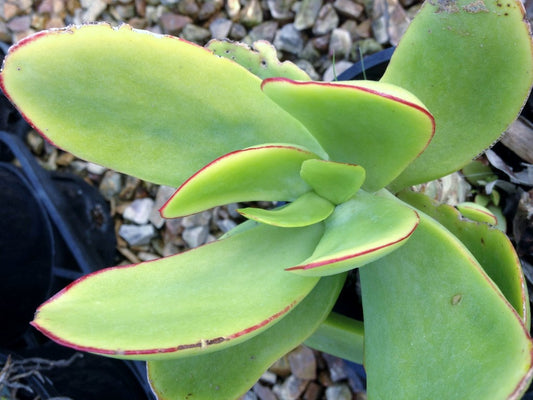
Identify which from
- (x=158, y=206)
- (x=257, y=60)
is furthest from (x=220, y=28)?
(x=257, y=60)

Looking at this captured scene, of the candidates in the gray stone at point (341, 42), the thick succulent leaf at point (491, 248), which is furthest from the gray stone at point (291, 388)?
the gray stone at point (341, 42)

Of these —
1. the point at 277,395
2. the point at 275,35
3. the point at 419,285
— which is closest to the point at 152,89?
the point at 419,285

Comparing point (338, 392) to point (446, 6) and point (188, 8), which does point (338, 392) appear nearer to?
point (446, 6)

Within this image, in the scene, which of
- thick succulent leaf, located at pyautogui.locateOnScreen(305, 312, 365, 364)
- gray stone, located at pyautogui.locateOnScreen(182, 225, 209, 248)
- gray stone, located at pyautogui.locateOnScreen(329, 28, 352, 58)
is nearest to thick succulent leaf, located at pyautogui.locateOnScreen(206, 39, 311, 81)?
thick succulent leaf, located at pyautogui.locateOnScreen(305, 312, 365, 364)

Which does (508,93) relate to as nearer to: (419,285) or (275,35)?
(419,285)

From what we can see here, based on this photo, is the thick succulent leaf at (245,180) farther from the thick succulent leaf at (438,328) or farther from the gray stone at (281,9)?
the gray stone at (281,9)

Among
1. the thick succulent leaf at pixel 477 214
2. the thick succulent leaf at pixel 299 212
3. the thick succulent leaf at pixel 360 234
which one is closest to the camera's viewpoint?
the thick succulent leaf at pixel 360 234
